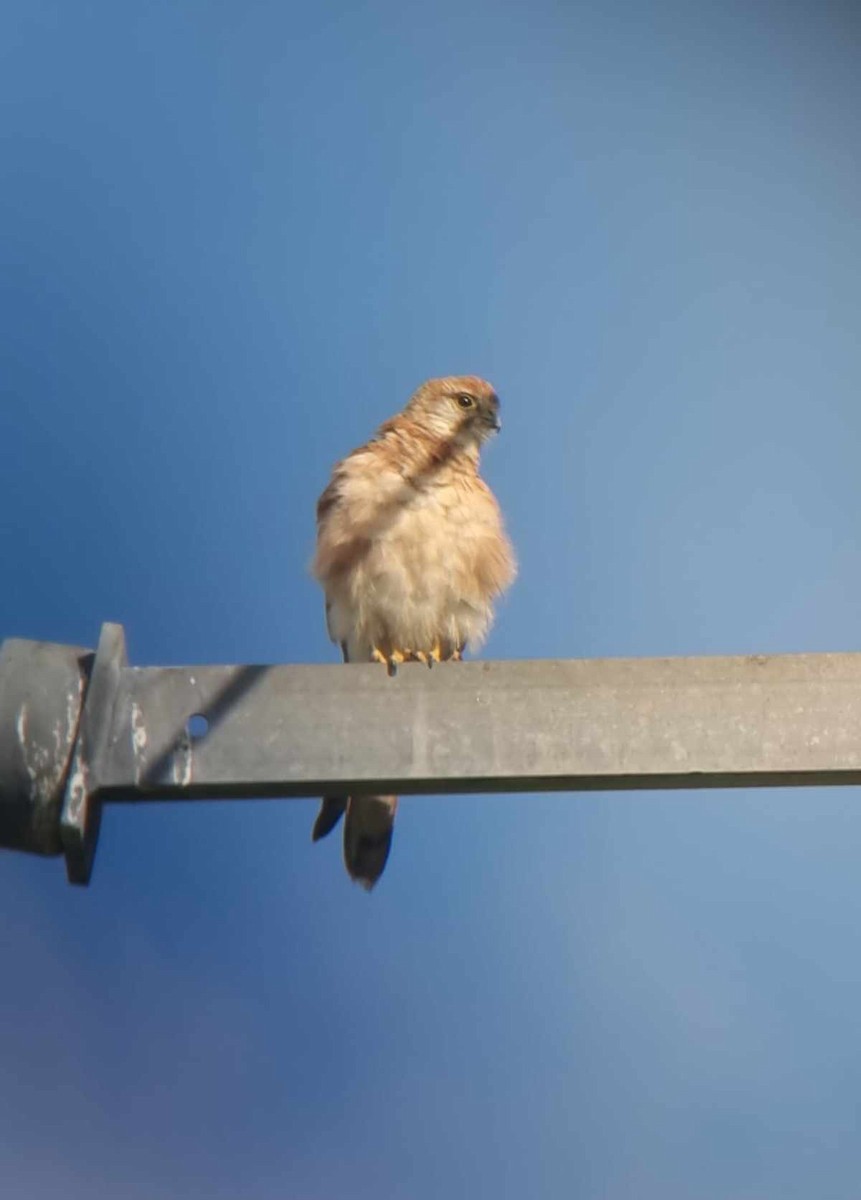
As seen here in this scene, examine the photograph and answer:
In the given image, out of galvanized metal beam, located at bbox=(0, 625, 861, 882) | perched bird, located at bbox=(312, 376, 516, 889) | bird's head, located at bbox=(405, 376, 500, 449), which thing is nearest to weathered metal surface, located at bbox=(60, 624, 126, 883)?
galvanized metal beam, located at bbox=(0, 625, 861, 882)

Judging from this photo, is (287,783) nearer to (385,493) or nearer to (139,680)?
(139,680)

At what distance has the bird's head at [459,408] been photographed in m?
4.29

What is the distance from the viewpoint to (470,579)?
3865 mm

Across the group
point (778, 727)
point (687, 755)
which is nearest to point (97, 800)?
point (687, 755)

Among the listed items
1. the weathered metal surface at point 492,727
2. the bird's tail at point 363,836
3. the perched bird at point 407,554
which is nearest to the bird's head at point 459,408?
the perched bird at point 407,554

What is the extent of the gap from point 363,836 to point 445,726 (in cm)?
132

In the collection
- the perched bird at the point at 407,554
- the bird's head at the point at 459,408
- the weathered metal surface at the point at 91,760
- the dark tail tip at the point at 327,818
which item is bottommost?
the weathered metal surface at the point at 91,760

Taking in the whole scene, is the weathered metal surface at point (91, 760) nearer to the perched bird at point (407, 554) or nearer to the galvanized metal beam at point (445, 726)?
the galvanized metal beam at point (445, 726)

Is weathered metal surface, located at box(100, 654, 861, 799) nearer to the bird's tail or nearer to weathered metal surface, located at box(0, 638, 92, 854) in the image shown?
weathered metal surface, located at box(0, 638, 92, 854)

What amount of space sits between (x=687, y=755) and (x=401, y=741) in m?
0.38

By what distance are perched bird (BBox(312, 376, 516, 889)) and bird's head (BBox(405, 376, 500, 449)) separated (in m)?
0.22

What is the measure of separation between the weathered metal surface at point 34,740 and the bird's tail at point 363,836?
48.5 inches

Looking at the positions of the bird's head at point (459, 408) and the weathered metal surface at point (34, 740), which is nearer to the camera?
the weathered metal surface at point (34, 740)

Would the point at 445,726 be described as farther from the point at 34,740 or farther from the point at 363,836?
the point at 363,836
